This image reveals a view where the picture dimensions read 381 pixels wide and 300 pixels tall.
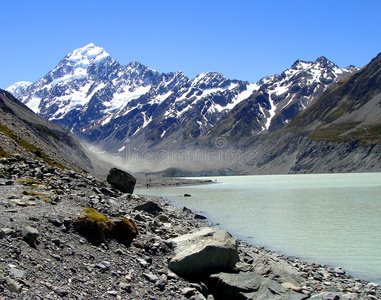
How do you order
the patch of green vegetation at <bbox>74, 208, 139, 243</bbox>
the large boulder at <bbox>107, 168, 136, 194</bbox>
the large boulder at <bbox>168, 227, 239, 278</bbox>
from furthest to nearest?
the large boulder at <bbox>107, 168, 136, 194</bbox>
the patch of green vegetation at <bbox>74, 208, 139, 243</bbox>
the large boulder at <bbox>168, 227, 239, 278</bbox>

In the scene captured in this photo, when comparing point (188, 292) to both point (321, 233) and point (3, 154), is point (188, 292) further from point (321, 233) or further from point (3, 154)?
point (3, 154)

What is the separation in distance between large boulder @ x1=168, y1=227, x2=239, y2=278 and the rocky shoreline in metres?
0.23

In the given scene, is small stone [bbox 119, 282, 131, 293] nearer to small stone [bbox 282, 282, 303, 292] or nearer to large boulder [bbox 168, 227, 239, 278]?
large boulder [bbox 168, 227, 239, 278]

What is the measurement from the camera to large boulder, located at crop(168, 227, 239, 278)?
16.6m

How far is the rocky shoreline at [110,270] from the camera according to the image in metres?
12.2

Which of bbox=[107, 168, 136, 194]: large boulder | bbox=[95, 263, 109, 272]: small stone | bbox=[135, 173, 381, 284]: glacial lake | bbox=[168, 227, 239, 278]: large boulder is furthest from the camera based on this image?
bbox=[107, 168, 136, 194]: large boulder

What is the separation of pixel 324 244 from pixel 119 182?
2496cm

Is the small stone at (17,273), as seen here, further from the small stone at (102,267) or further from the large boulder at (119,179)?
the large boulder at (119,179)

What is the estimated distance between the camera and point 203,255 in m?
17.0

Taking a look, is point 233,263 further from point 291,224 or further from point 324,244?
point 291,224

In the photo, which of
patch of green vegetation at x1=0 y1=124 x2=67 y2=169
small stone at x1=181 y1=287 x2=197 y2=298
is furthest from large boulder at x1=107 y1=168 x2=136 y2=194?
small stone at x1=181 y1=287 x2=197 y2=298

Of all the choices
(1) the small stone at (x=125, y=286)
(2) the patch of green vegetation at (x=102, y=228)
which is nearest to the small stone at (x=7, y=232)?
(2) the patch of green vegetation at (x=102, y=228)

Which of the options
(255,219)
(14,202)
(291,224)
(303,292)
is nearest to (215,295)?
(303,292)

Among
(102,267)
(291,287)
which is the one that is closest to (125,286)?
(102,267)
